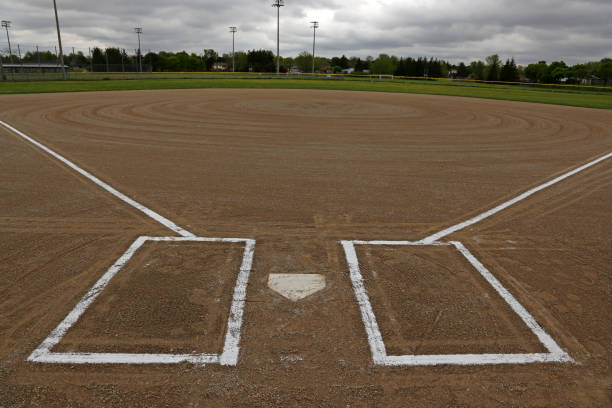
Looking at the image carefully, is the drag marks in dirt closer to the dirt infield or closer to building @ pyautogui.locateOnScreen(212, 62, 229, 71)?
the dirt infield

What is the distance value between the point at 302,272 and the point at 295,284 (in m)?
0.28

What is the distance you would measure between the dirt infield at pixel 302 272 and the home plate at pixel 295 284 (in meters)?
0.12

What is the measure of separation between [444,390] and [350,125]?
14130mm

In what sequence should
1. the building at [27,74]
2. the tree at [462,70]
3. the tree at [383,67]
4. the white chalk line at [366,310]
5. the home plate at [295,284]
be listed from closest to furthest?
the white chalk line at [366,310]
the home plate at [295,284]
the building at [27,74]
the tree at [383,67]
the tree at [462,70]

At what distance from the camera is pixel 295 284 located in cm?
455

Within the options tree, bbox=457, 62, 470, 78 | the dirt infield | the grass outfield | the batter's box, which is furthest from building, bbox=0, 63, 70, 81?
tree, bbox=457, 62, 470, 78

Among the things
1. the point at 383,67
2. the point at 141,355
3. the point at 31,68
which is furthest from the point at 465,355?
the point at 383,67

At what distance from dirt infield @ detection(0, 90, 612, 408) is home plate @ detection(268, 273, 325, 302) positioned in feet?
0.39

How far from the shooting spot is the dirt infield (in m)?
3.15

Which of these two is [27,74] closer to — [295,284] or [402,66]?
[295,284]

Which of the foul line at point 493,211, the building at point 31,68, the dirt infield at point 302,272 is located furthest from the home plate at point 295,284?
the building at point 31,68

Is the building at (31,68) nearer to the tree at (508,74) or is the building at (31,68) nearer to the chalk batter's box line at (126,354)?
the chalk batter's box line at (126,354)

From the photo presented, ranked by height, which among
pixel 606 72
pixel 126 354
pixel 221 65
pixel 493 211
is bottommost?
pixel 126 354

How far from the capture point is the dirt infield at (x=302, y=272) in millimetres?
3152
